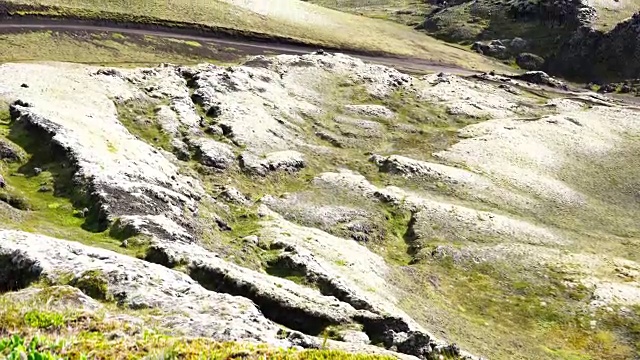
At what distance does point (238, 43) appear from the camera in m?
130

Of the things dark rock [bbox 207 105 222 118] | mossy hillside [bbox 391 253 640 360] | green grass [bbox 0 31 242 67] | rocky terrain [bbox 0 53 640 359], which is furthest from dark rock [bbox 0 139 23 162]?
mossy hillside [bbox 391 253 640 360]

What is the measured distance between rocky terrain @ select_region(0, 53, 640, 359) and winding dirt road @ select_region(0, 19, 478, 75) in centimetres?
2420

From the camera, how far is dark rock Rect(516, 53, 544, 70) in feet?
579

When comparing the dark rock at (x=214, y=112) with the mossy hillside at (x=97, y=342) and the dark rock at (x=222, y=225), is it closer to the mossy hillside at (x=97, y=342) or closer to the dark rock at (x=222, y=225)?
the dark rock at (x=222, y=225)

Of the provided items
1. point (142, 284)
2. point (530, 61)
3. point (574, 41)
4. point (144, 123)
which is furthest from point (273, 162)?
point (574, 41)

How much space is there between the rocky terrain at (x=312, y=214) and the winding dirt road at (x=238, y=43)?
24.2 m

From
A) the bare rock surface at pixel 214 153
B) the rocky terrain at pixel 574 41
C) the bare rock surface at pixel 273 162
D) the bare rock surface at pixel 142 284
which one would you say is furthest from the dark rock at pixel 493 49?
the bare rock surface at pixel 142 284

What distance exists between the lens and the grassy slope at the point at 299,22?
127 meters

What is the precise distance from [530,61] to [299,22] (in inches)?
3094

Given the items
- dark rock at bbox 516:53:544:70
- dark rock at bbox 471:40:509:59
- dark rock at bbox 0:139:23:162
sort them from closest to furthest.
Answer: dark rock at bbox 0:139:23:162
dark rock at bbox 516:53:544:70
dark rock at bbox 471:40:509:59

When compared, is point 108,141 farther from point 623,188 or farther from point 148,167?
point 623,188

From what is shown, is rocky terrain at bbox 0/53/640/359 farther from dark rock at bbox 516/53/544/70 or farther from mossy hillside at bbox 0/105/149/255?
dark rock at bbox 516/53/544/70

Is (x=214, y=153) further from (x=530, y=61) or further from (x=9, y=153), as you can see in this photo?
(x=530, y=61)

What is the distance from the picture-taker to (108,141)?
5728cm
